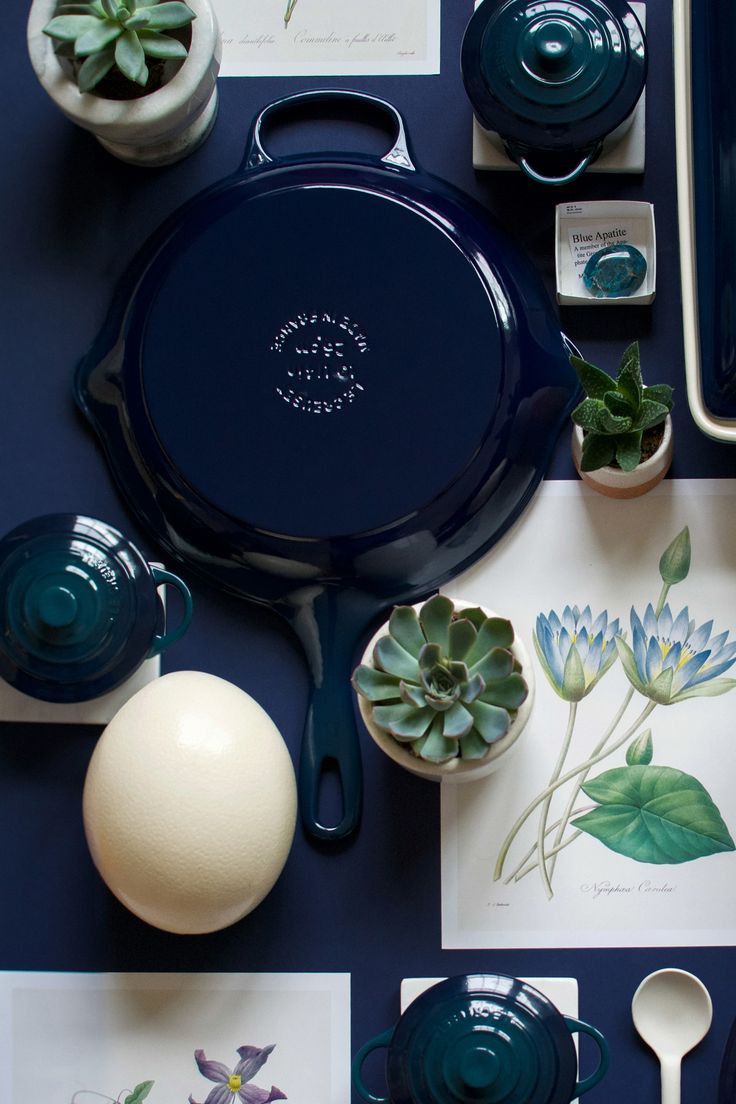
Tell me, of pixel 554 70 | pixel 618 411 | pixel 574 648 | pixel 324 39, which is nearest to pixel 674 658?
pixel 574 648

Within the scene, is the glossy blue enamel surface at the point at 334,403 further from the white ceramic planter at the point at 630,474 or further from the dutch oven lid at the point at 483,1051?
the dutch oven lid at the point at 483,1051

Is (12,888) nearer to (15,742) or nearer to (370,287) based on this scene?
(15,742)

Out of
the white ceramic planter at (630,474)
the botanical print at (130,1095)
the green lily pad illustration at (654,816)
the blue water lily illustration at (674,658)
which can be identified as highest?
the white ceramic planter at (630,474)

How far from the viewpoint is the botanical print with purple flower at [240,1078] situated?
1022 mm

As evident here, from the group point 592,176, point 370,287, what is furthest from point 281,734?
point 592,176

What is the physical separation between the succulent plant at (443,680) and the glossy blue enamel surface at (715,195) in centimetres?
26

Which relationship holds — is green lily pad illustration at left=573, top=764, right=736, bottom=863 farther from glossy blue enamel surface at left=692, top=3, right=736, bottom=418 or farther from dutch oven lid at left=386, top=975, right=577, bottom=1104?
glossy blue enamel surface at left=692, top=3, right=736, bottom=418

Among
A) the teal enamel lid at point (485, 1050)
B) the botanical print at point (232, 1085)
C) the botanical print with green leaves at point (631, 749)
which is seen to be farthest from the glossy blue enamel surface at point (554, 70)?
the botanical print at point (232, 1085)

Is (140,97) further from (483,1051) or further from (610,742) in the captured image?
(483,1051)

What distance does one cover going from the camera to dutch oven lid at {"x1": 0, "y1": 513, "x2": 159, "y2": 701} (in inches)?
38.3

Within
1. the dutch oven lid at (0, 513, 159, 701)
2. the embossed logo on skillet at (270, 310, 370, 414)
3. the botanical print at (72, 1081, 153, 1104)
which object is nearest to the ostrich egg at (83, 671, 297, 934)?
the dutch oven lid at (0, 513, 159, 701)

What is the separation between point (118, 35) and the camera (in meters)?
0.99

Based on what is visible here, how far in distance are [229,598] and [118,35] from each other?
0.45 m

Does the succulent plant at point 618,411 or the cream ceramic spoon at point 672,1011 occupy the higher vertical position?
the succulent plant at point 618,411
